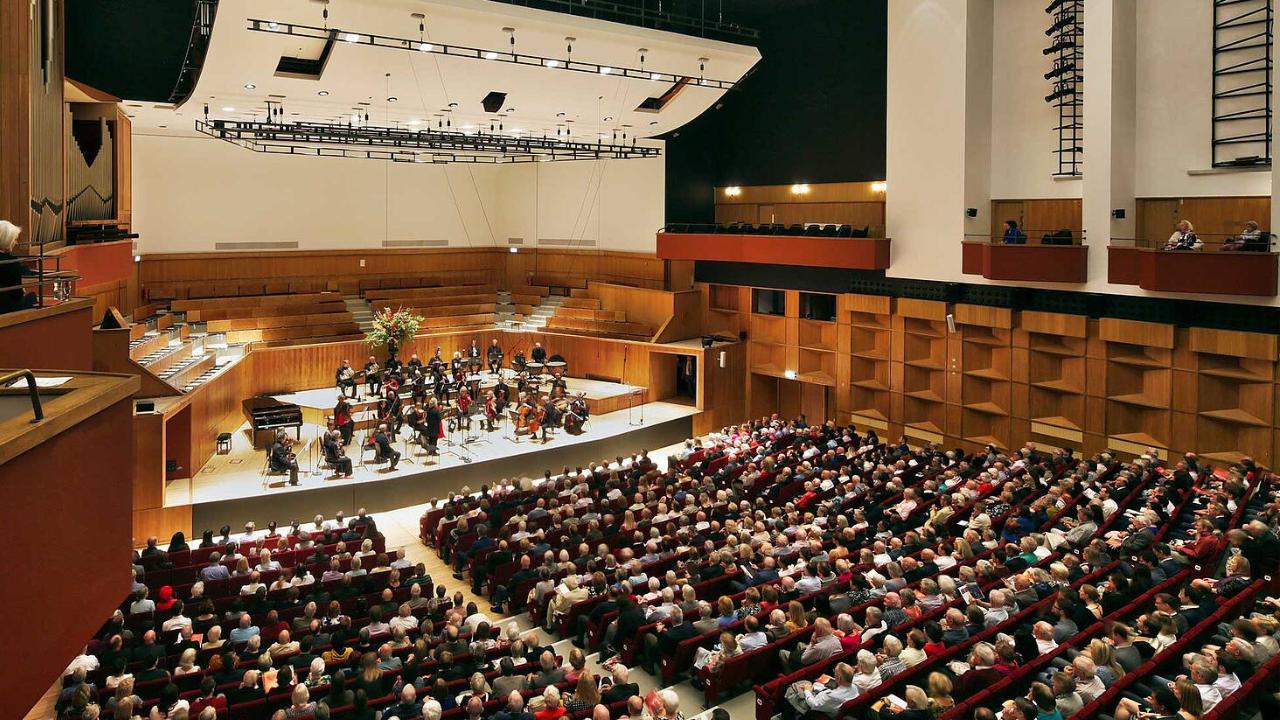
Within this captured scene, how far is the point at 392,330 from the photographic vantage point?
17.6 m

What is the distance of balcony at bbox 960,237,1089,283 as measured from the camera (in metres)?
13.1

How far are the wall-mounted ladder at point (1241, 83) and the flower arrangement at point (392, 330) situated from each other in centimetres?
1419

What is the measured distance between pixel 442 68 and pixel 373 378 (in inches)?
237

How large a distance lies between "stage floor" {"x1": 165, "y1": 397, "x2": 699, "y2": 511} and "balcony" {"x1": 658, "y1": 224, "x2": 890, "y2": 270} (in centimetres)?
357

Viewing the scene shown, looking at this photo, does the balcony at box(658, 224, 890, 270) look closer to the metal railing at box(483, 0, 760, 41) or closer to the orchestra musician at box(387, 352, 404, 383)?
the metal railing at box(483, 0, 760, 41)

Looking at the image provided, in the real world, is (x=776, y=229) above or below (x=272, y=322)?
above

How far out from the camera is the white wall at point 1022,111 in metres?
14.3

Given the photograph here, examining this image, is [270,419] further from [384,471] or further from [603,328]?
[603,328]

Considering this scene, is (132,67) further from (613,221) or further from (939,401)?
(939,401)

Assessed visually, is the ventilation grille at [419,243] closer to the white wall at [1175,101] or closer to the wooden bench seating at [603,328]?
the wooden bench seating at [603,328]

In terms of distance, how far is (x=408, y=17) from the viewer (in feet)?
38.1

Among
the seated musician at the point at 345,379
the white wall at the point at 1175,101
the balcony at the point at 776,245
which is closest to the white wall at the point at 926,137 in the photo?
the balcony at the point at 776,245

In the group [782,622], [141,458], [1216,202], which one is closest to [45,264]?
[141,458]

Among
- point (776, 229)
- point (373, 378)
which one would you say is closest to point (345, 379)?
point (373, 378)
